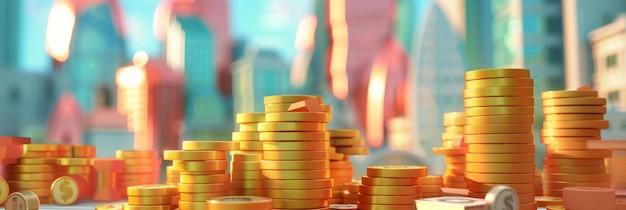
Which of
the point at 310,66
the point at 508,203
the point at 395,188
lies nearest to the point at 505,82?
the point at 508,203

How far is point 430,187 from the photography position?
443 centimetres

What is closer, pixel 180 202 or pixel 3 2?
pixel 180 202

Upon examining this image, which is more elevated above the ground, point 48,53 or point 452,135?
point 48,53

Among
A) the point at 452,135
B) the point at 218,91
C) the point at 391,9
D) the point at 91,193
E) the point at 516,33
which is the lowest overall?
the point at 91,193

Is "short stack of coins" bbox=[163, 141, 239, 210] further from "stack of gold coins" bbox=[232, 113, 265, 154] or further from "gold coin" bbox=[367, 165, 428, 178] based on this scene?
"gold coin" bbox=[367, 165, 428, 178]

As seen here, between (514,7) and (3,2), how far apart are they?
16016mm

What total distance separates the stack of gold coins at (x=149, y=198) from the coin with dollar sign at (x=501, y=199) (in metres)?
2.38

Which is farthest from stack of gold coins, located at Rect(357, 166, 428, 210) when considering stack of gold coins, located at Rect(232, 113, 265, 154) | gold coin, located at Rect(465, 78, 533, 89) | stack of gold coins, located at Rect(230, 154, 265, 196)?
stack of gold coins, located at Rect(232, 113, 265, 154)

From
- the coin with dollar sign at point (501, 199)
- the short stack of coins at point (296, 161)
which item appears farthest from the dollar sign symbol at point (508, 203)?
the short stack of coins at point (296, 161)

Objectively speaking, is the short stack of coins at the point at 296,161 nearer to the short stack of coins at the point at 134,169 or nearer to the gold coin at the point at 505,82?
the gold coin at the point at 505,82

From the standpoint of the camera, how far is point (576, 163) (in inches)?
188

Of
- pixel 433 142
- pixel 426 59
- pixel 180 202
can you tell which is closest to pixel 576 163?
pixel 180 202

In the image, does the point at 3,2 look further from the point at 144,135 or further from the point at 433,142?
the point at 433,142

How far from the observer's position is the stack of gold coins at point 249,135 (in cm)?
455
